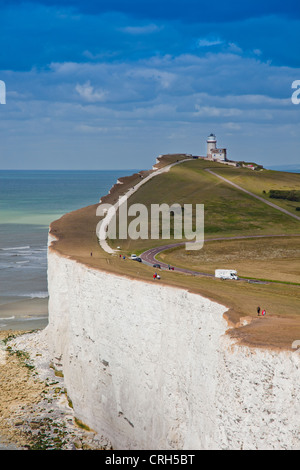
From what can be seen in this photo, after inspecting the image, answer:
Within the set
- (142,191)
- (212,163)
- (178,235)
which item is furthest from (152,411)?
(212,163)

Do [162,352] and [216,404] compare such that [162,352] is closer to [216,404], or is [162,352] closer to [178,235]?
[216,404]

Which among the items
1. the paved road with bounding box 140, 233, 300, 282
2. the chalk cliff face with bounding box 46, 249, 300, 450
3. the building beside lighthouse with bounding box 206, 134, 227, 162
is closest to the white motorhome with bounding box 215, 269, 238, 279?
the paved road with bounding box 140, 233, 300, 282

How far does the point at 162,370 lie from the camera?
38312mm

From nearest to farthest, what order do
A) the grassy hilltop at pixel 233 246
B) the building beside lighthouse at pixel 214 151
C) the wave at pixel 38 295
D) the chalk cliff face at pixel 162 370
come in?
1. the chalk cliff face at pixel 162 370
2. the grassy hilltop at pixel 233 246
3. the wave at pixel 38 295
4. the building beside lighthouse at pixel 214 151

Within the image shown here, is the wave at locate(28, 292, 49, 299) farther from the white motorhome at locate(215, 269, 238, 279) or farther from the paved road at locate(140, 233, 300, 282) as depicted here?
the white motorhome at locate(215, 269, 238, 279)

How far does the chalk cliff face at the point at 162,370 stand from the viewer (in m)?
27.4

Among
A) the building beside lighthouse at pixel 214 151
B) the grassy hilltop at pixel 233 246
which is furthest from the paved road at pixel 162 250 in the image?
the building beside lighthouse at pixel 214 151

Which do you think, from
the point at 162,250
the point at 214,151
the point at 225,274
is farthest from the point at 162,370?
the point at 214,151

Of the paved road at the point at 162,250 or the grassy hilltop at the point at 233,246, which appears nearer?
the grassy hilltop at the point at 233,246

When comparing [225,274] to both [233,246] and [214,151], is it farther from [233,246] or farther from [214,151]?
[214,151]

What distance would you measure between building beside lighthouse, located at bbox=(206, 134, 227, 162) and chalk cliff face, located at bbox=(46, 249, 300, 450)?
381ft

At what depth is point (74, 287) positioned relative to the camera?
51.0 metres

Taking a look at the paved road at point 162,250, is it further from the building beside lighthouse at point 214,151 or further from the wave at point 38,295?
the building beside lighthouse at point 214,151

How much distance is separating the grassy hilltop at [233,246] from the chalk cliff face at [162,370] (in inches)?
50.7
